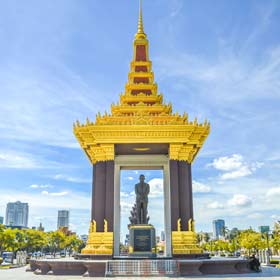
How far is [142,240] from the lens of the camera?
22750 mm

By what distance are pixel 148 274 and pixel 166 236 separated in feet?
19.4

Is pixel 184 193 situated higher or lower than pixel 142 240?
higher

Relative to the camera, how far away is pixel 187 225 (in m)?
22.6

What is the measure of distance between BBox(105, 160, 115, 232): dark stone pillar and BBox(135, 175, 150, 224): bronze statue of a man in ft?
13.7

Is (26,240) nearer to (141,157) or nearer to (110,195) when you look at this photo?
(141,157)

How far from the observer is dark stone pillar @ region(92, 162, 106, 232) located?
2270cm

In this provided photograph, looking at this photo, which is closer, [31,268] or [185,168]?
[31,268]

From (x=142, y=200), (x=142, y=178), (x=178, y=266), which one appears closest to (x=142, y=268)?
(x=178, y=266)

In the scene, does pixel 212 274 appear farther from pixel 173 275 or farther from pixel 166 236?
pixel 166 236

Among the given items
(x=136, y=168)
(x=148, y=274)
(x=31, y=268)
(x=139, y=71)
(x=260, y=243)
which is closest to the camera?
(x=148, y=274)

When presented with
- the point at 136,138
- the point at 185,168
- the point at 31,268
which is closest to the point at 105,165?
the point at 136,138

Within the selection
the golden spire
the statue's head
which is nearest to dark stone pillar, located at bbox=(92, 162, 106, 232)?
the statue's head

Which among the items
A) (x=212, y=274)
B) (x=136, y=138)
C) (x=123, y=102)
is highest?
(x=123, y=102)

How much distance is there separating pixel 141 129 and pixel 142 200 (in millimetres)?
6206
